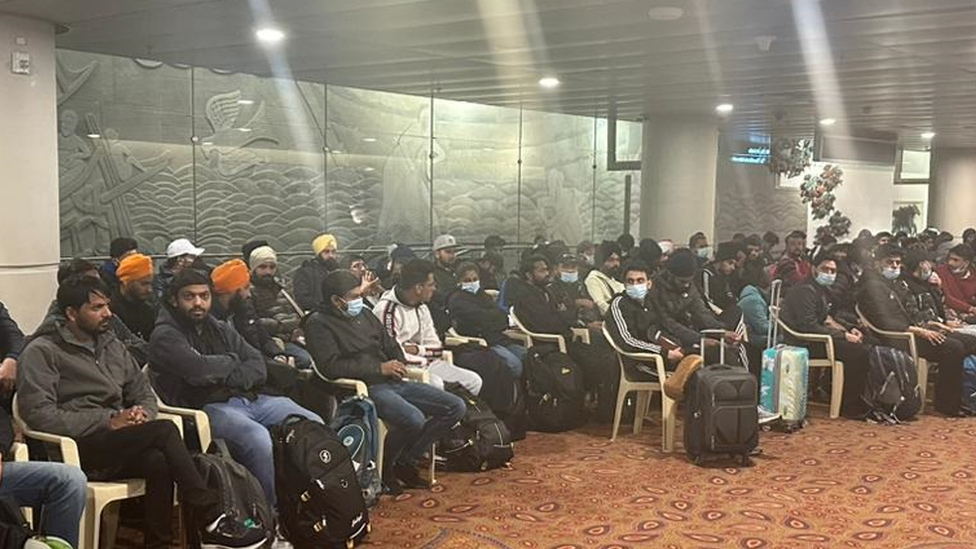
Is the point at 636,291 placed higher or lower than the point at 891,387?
higher

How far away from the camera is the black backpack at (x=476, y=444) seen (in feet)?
18.4

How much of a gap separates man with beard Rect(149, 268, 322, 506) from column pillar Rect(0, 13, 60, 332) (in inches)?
96.6

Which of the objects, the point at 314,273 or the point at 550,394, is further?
the point at 314,273

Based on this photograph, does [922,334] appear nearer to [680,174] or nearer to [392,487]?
[392,487]

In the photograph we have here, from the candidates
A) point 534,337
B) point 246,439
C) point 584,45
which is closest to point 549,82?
point 584,45

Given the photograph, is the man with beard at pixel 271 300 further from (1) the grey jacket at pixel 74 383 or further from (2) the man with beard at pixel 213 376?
(1) the grey jacket at pixel 74 383

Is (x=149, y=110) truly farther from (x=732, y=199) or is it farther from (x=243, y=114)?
(x=732, y=199)

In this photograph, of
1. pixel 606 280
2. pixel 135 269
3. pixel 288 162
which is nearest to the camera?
pixel 135 269

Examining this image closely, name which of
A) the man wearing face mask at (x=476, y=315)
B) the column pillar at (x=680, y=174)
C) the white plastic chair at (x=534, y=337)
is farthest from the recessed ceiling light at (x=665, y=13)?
the column pillar at (x=680, y=174)

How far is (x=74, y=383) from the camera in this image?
3906 mm

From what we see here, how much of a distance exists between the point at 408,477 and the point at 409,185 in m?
6.93

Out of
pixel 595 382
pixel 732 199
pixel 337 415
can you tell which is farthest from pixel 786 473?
pixel 732 199

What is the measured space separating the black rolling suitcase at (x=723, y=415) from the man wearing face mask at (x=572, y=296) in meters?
1.77

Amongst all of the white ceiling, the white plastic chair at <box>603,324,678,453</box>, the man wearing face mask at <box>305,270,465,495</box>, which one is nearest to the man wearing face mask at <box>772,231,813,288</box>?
the white ceiling
